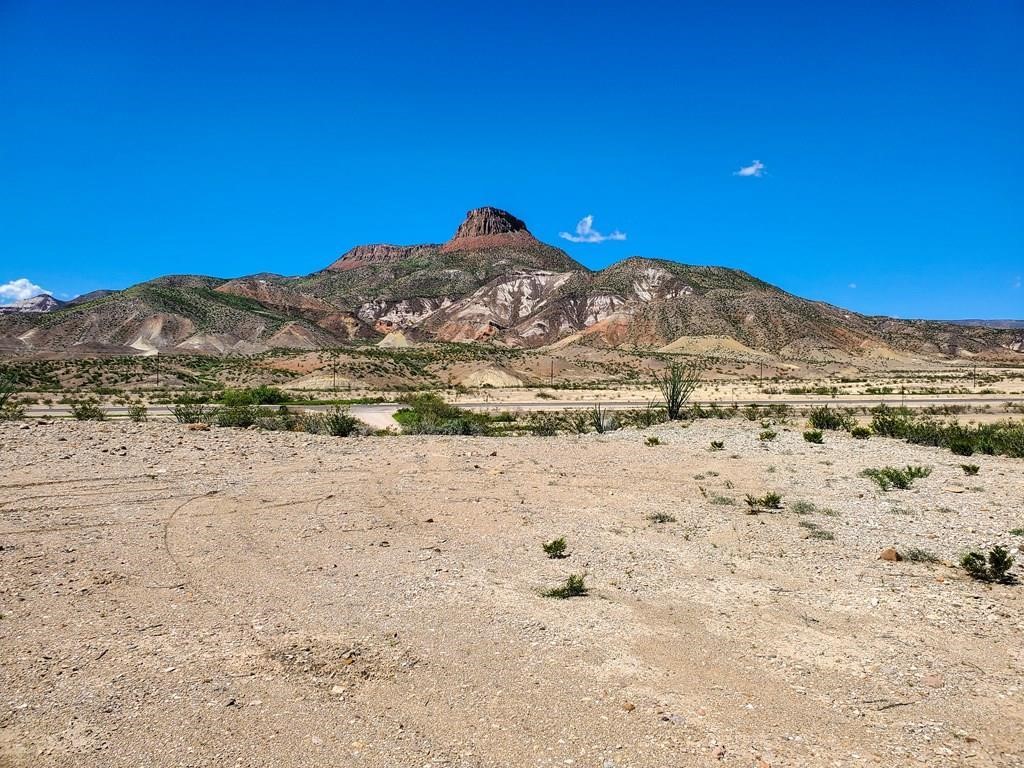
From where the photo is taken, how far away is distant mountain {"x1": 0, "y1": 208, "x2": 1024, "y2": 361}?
118250 millimetres

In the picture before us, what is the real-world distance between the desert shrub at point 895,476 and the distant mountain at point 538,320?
321 ft

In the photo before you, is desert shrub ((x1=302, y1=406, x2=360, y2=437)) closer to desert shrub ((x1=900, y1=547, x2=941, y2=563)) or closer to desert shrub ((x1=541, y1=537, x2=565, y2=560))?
desert shrub ((x1=541, y1=537, x2=565, y2=560))

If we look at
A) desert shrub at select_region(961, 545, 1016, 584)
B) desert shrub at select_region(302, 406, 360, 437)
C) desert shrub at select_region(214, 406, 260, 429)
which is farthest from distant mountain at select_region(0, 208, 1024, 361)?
desert shrub at select_region(961, 545, 1016, 584)

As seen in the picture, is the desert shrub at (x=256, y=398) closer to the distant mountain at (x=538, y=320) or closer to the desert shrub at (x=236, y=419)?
the desert shrub at (x=236, y=419)

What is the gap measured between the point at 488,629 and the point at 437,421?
18.9 metres

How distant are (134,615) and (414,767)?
353 cm

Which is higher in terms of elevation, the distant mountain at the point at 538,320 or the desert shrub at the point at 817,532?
the distant mountain at the point at 538,320

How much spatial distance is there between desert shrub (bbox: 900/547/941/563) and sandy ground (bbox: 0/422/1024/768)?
0.17m

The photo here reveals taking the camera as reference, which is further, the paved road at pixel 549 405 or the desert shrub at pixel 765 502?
the paved road at pixel 549 405

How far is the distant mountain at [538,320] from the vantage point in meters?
118

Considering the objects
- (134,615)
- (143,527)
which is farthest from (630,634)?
(143,527)

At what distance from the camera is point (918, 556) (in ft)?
27.7

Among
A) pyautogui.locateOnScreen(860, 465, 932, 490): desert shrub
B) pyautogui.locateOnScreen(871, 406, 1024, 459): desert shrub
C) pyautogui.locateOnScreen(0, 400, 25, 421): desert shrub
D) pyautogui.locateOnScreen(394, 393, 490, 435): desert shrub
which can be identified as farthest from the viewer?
pyautogui.locateOnScreen(0, 400, 25, 421): desert shrub

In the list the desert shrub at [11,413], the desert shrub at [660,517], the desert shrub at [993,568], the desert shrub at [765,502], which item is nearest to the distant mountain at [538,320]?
the desert shrub at [11,413]
